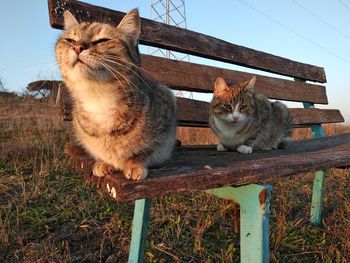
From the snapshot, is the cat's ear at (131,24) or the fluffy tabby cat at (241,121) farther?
the fluffy tabby cat at (241,121)

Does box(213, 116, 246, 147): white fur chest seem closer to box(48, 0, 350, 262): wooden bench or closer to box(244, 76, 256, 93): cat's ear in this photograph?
box(48, 0, 350, 262): wooden bench

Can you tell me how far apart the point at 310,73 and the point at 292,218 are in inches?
54.8

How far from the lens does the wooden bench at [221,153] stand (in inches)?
40.4

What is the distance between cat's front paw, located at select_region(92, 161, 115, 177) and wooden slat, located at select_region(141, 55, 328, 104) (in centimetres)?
80

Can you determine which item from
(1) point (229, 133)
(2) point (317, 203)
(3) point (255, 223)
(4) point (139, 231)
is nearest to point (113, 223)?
(4) point (139, 231)

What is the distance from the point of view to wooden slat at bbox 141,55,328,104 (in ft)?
A: 6.27

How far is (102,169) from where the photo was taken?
115cm

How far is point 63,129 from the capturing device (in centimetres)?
372

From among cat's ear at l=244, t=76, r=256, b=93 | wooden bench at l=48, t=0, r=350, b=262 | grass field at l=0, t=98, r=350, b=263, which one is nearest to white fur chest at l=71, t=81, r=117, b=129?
wooden bench at l=48, t=0, r=350, b=262

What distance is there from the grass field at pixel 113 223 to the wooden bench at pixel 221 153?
1.11 feet

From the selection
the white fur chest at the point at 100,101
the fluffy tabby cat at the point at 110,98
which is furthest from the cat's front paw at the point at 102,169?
the white fur chest at the point at 100,101

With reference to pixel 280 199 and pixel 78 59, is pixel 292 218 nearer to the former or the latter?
pixel 280 199

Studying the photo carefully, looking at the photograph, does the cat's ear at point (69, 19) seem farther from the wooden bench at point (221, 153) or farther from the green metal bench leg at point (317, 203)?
the green metal bench leg at point (317, 203)

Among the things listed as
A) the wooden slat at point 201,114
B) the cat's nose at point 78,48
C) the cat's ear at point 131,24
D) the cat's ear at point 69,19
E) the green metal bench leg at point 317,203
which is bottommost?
the green metal bench leg at point 317,203
